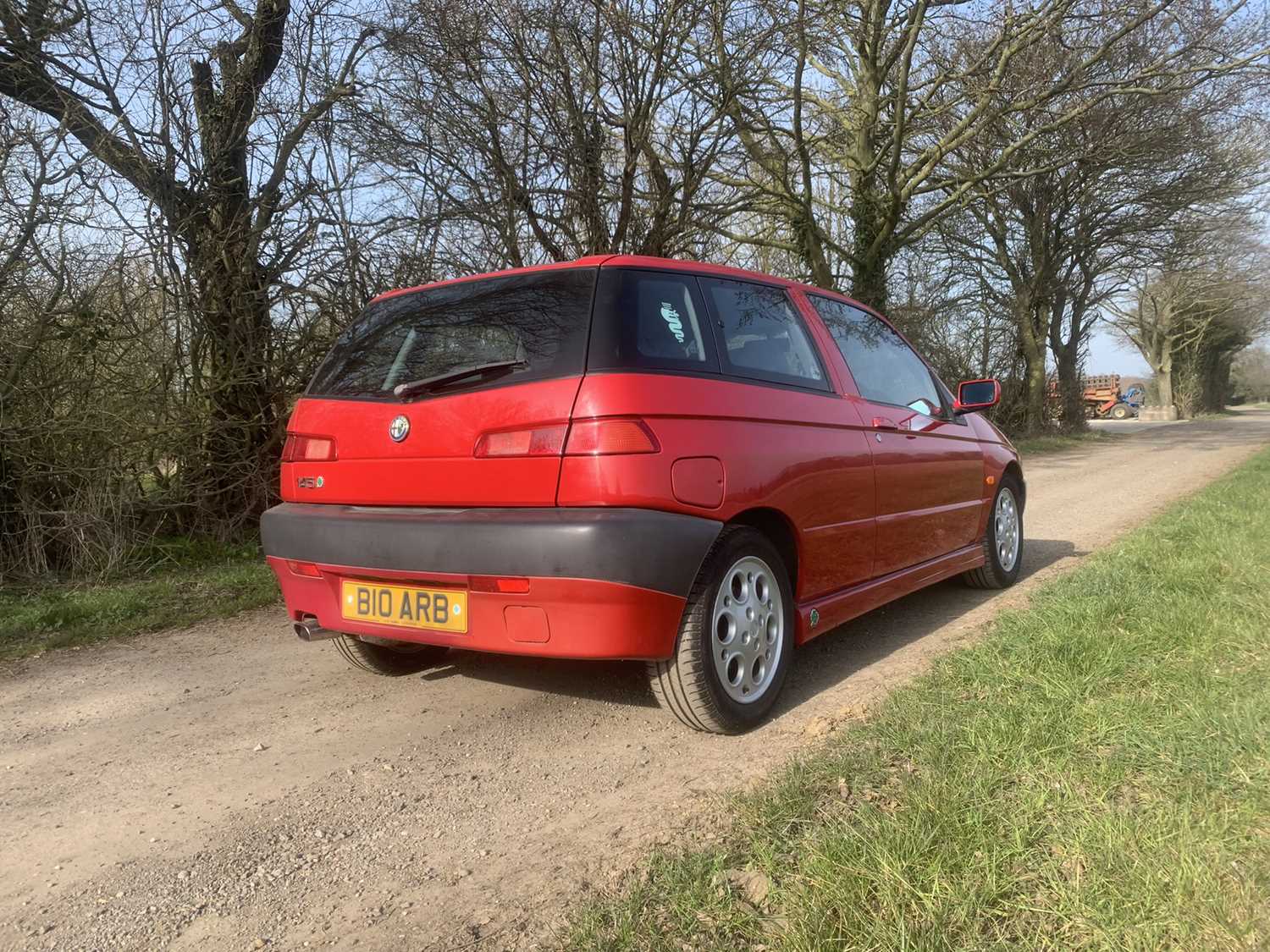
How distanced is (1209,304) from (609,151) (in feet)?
133

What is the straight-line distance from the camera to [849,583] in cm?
365

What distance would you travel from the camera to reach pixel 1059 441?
69.9 ft

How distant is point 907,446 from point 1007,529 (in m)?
1.75

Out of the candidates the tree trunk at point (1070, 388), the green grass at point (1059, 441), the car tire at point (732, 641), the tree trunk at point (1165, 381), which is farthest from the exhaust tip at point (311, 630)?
the tree trunk at point (1165, 381)

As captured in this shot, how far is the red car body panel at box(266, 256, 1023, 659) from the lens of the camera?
2.64 m

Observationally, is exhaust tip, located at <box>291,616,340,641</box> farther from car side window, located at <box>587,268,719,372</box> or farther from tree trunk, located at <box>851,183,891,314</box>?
tree trunk, located at <box>851,183,891,314</box>

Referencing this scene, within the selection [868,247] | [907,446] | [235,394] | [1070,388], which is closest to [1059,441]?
[1070,388]

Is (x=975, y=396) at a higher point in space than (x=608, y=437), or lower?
higher

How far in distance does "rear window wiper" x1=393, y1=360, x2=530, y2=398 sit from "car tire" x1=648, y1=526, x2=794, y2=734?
931 mm

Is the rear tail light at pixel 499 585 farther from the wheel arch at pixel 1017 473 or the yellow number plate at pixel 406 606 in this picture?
the wheel arch at pixel 1017 473

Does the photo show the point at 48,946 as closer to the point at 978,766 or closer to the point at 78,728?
the point at 78,728

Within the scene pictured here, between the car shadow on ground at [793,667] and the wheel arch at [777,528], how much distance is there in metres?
0.55

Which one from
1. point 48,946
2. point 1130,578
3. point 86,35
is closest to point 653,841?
point 48,946

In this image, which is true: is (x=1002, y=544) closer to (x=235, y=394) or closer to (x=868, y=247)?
(x=235, y=394)
